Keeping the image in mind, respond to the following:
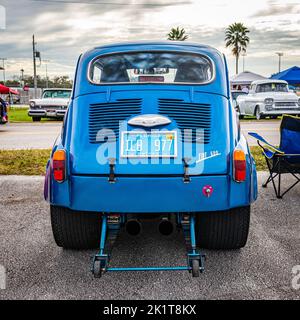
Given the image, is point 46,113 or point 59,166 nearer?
point 59,166

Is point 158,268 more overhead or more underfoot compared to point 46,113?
more overhead

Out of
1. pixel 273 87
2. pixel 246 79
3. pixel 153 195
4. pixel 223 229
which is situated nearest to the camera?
pixel 153 195

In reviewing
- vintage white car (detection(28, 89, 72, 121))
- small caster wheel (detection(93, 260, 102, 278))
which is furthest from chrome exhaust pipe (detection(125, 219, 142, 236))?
vintage white car (detection(28, 89, 72, 121))

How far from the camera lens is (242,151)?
10.8 ft

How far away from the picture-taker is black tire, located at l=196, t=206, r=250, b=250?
3.47 metres

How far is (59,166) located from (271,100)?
1535cm

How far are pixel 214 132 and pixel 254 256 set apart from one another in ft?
3.68

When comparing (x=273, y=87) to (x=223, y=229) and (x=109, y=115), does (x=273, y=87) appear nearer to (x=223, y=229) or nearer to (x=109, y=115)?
(x=223, y=229)

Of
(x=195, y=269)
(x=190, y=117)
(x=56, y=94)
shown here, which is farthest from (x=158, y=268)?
(x=56, y=94)

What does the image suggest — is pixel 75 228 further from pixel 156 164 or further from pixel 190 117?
pixel 190 117

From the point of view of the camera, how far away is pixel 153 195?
3.14 metres

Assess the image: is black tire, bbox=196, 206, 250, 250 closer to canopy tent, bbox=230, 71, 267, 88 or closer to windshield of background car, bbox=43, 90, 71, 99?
windshield of background car, bbox=43, 90, 71, 99

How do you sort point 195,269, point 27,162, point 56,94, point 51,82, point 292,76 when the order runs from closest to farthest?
point 195,269 < point 27,162 < point 56,94 < point 292,76 < point 51,82
